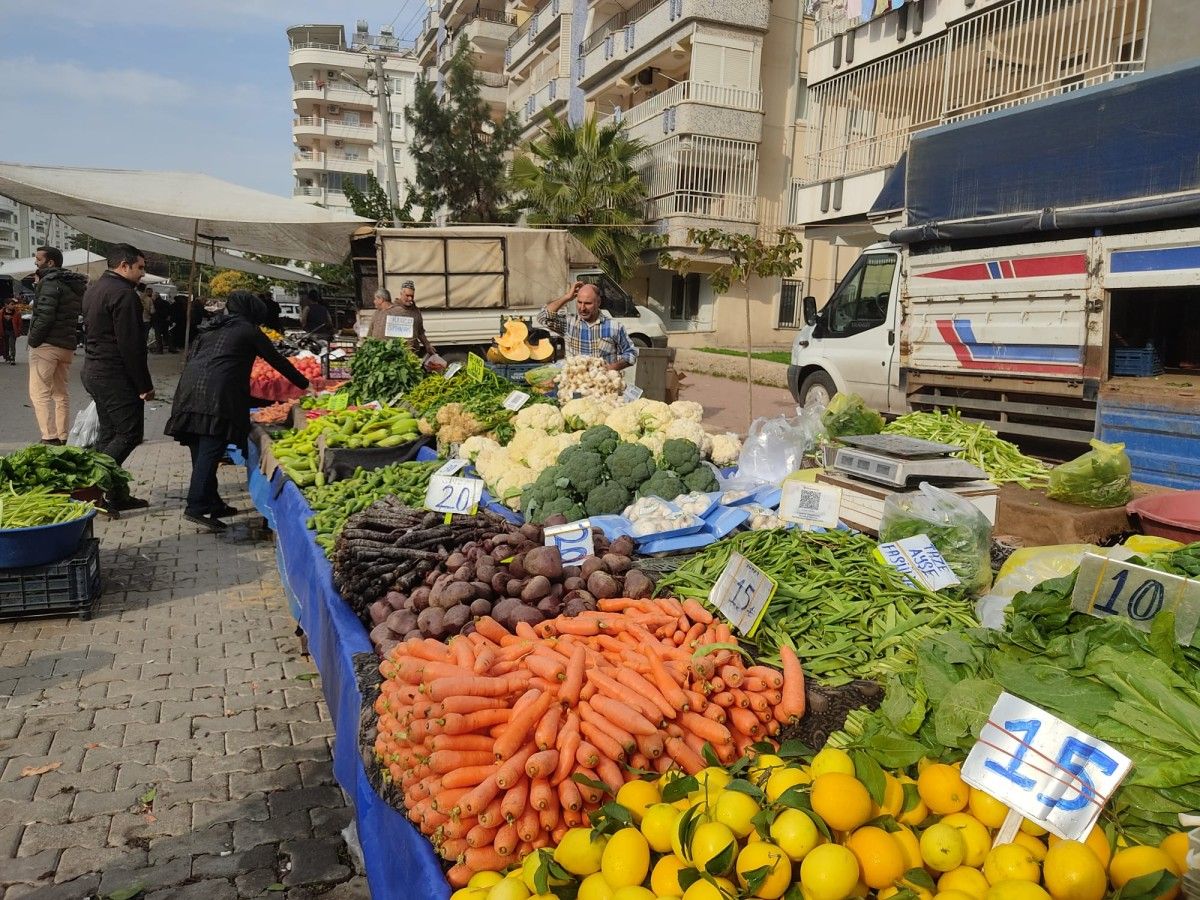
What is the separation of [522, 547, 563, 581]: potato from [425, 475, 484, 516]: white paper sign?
0.96 meters

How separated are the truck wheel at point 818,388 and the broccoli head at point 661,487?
6.33 m

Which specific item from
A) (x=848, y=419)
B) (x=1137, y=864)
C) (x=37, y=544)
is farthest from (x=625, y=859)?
(x=37, y=544)

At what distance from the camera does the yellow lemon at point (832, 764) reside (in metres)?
1.88

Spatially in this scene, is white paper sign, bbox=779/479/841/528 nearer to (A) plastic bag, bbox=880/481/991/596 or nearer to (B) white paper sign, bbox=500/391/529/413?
(A) plastic bag, bbox=880/481/991/596

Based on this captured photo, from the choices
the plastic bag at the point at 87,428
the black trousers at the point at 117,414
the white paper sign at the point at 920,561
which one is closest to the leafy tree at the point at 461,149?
the plastic bag at the point at 87,428

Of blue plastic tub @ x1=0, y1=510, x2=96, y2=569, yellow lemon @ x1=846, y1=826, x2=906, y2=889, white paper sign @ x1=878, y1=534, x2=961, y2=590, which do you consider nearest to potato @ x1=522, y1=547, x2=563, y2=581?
white paper sign @ x1=878, y1=534, x2=961, y2=590

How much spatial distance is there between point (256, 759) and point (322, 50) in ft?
250

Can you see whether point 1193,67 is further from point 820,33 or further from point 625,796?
point 820,33

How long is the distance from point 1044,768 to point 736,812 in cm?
65

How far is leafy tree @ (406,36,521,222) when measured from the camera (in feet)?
104

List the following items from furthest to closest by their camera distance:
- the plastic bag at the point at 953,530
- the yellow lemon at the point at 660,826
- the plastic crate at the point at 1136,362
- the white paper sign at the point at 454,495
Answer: the plastic crate at the point at 1136,362
the white paper sign at the point at 454,495
the plastic bag at the point at 953,530
the yellow lemon at the point at 660,826

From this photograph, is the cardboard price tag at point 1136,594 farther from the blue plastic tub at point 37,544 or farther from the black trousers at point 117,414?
the black trousers at point 117,414

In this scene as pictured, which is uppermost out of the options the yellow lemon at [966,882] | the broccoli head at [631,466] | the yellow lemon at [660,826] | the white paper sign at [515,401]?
the white paper sign at [515,401]

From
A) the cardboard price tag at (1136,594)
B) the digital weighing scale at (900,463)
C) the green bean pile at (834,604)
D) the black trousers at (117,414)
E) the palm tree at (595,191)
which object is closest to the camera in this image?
the cardboard price tag at (1136,594)
